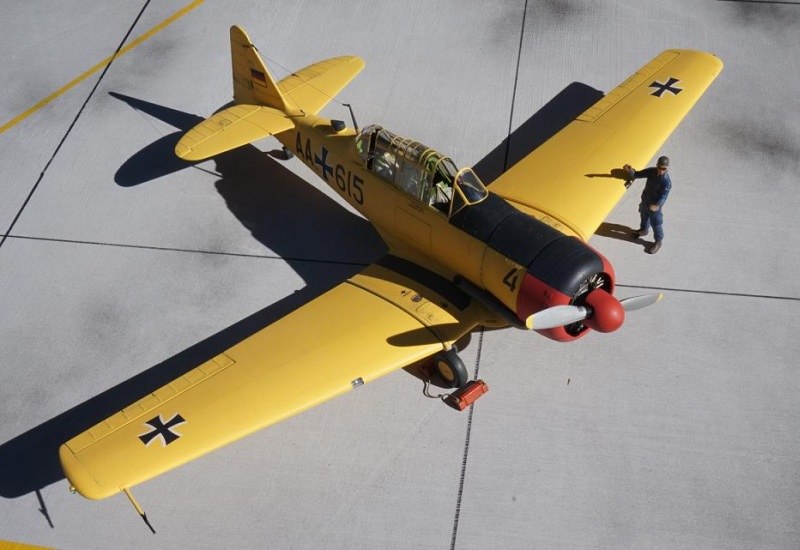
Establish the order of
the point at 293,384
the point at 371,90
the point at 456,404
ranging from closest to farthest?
the point at 293,384 → the point at 456,404 → the point at 371,90

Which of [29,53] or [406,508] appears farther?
[29,53]

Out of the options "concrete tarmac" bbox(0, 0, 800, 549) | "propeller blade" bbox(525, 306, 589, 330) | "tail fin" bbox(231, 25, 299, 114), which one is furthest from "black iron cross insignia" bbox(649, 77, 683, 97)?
"tail fin" bbox(231, 25, 299, 114)

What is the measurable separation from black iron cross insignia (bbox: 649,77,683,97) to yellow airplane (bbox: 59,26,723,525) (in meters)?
0.02

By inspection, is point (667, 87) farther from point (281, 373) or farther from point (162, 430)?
point (162, 430)

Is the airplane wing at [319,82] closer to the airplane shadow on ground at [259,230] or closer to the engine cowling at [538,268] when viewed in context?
the airplane shadow on ground at [259,230]

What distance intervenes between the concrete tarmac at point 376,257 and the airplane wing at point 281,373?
88cm

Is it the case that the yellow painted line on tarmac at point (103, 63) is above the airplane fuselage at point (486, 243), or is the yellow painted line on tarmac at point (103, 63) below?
above

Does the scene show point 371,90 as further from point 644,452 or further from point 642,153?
point 644,452

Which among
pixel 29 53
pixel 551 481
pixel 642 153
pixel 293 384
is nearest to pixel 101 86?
pixel 29 53

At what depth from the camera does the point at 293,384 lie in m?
8.04

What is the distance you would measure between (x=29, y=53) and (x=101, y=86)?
1803 millimetres

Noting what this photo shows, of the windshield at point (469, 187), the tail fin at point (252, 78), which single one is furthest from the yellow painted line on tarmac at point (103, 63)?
the windshield at point (469, 187)

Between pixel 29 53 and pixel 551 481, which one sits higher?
pixel 29 53

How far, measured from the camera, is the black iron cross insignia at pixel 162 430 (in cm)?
762
